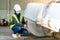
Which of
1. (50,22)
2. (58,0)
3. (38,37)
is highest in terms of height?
(58,0)

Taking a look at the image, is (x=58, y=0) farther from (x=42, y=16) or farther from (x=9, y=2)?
(x=9, y=2)

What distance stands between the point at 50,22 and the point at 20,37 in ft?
4.31

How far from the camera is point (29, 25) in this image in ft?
16.9

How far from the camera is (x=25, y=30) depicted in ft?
16.7

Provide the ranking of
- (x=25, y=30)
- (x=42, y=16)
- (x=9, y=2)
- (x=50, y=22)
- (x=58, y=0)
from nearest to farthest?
(x=50, y=22) → (x=42, y=16) → (x=58, y=0) → (x=25, y=30) → (x=9, y=2)

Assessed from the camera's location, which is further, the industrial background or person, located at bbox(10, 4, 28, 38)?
the industrial background

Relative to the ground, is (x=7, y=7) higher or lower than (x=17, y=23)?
higher

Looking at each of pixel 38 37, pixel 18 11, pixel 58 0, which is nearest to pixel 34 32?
pixel 38 37

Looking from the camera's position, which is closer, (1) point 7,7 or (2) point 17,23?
(2) point 17,23

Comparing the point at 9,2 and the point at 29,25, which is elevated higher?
the point at 9,2

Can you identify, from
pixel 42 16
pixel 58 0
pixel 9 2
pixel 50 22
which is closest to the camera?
pixel 50 22

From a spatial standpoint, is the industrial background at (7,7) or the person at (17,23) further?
the industrial background at (7,7)

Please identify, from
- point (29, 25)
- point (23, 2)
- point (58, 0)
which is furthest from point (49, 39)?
point (23, 2)

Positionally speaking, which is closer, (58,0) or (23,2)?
(58,0)
